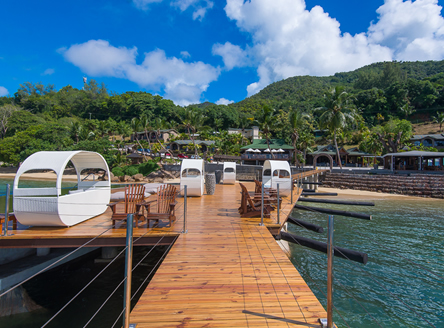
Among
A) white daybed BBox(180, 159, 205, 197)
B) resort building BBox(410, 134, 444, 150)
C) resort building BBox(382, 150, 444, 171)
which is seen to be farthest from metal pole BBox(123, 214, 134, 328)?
resort building BBox(410, 134, 444, 150)

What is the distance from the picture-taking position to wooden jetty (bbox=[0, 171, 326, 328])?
10.8 ft

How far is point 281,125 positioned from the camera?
59.8 meters

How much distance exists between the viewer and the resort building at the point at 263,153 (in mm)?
47375

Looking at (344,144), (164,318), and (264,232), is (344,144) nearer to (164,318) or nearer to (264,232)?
(264,232)

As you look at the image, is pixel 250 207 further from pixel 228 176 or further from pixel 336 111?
pixel 336 111

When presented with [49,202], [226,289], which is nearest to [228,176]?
[49,202]

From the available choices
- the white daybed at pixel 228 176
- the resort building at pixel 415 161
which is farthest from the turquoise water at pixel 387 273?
the resort building at pixel 415 161

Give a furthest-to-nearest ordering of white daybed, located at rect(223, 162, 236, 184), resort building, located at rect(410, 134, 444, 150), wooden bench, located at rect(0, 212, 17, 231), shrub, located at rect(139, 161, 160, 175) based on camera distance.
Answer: resort building, located at rect(410, 134, 444, 150) < shrub, located at rect(139, 161, 160, 175) < white daybed, located at rect(223, 162, 236, 184) < wooden bench, located at rect(0, 212, 17, 231)

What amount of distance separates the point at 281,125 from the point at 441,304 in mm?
54438

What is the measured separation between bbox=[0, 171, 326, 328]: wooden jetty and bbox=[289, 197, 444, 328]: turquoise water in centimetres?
54

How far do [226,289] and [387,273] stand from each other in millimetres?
7738

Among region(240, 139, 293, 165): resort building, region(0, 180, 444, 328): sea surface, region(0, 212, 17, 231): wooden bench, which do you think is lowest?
region(0, 180, 444, 328): sea surface

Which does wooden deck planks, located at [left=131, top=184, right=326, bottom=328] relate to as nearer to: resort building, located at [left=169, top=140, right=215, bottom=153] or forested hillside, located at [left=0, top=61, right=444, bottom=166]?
forested hillside, located at [left=0, top=61, right=444, bottom=166]

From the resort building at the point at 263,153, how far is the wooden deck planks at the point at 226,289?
41.0 meters
